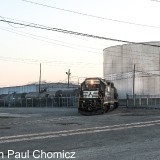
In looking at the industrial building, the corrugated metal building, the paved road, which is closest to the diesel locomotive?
the paved road

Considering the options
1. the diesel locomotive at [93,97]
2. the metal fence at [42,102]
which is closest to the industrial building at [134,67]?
the metal fence at [42,102]

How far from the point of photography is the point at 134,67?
260 feet

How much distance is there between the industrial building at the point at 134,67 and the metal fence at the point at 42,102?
1646cm

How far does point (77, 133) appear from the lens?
18156 millimetres

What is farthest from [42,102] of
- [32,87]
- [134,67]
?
[32,87]

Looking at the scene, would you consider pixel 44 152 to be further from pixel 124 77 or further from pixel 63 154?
pixel 124 77

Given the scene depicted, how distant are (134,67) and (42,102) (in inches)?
829

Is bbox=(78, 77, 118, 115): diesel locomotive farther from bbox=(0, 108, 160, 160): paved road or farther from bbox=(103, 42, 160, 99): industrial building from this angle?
bbox=(103, 42, 160, 99): industrial building

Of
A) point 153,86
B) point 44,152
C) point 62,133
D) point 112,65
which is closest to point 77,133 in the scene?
point 62,133

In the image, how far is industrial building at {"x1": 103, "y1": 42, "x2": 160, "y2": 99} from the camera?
80812 millimetres

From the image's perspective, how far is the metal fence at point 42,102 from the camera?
63.8m

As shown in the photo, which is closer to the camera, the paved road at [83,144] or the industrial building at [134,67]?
the paved road at [83,144]

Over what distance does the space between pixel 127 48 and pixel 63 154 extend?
75.7 meters

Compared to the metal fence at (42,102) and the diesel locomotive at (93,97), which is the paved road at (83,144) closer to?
the diesel locomotive at (93,97)
